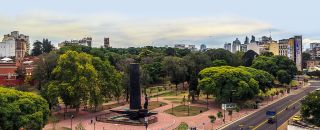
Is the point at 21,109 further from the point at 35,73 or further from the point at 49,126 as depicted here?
the point at 35,73

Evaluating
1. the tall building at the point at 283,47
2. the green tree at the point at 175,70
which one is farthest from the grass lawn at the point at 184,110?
the tall building at the point at 283,47

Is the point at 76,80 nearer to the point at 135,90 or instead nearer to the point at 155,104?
the point at 135,90

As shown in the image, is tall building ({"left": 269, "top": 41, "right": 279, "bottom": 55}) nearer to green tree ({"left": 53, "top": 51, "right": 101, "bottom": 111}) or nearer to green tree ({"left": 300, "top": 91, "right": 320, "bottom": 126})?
green tree ({"left": 53, "top": 51, "right": 101, "bottom": 111})

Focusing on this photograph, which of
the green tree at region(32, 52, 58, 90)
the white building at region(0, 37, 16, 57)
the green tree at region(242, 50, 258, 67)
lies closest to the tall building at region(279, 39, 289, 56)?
the green tree at region(242, 50, 258, 67)

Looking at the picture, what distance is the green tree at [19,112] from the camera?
41.1 m

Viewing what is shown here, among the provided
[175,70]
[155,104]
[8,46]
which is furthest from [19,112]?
[8,46]

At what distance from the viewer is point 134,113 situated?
5850cm

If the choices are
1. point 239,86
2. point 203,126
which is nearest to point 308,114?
point 203,126

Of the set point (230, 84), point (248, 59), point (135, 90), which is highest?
point (248, 59)

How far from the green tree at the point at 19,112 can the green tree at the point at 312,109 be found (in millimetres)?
31486

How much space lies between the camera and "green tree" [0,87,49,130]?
1618 inches

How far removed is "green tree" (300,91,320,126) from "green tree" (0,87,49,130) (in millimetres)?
31486

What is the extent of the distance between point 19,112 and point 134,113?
66.8 feet

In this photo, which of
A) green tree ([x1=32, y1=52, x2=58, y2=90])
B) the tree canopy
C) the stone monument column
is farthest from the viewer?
green tree ([x1=32, y1=52, x2=58, y2=90])
